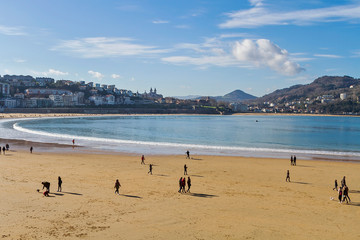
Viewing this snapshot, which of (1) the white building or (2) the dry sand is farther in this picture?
(1) the white building

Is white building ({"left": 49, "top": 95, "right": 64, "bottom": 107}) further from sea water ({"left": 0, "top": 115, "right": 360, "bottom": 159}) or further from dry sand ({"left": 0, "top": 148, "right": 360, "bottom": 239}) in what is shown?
dry sand ({"left": 0, "top": 148, "right": 360, "bottom": 239})

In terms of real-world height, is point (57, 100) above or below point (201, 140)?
above

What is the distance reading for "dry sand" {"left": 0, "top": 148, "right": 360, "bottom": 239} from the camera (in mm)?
11828

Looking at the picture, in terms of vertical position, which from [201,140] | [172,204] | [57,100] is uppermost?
[57,100]

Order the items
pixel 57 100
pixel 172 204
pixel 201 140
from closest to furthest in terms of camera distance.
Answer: pixel 172 204 → pixel 201 140 → pixel 57 100

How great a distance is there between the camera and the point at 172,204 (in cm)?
1512

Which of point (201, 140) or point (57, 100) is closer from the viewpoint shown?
point (201, 140)

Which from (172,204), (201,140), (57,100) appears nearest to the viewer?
(172,204)

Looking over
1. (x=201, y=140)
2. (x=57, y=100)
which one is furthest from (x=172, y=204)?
(x=57, y=100)

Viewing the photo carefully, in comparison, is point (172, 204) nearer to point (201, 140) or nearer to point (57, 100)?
point (201, 140)

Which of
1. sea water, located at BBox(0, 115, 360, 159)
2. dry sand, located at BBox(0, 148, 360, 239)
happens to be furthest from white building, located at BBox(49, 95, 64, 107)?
dry sand, located at BBox(0, 148, 360, 239)

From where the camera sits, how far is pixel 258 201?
15969 mm

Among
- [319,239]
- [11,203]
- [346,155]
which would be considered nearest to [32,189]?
Result: [11,203]

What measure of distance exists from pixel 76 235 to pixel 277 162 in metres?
22.6
